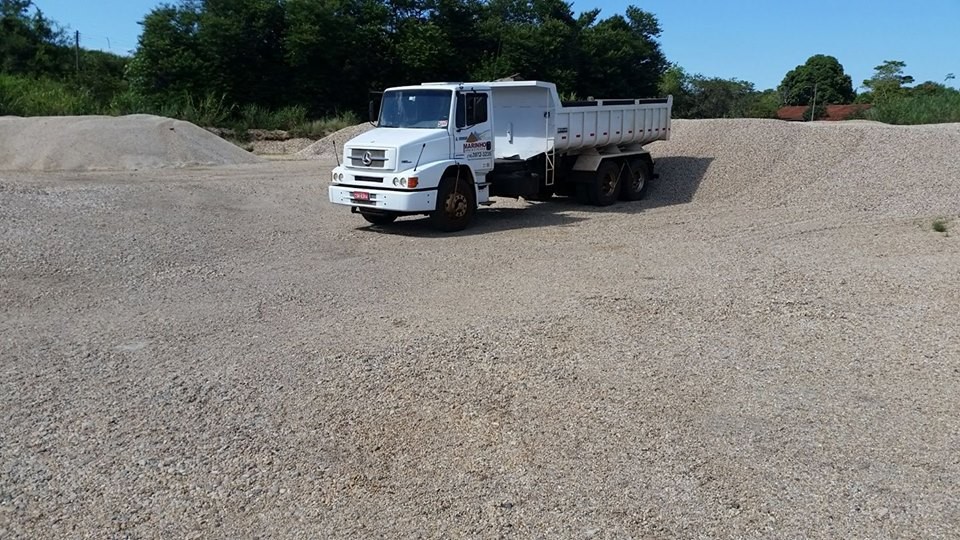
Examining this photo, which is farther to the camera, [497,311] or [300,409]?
[497,311]

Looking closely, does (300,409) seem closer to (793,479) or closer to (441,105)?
(793,479)

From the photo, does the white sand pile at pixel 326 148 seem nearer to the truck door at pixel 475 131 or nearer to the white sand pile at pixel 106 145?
the white sand pile at pixel 106 145

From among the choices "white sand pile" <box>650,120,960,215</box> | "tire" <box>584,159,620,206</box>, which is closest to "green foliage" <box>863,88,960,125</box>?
"white sand pile" <box>650,120,960,215</box>

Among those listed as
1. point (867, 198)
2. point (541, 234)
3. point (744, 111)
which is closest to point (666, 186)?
point (867, 198)

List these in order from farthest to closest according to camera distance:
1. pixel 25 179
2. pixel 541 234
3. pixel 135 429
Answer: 1. pixel 25 179
2. pixel 541 234
3. pixel 135 429

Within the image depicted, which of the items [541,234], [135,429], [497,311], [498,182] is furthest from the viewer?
[498,182]

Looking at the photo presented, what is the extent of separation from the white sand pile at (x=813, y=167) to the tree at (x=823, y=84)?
61166 millimetres

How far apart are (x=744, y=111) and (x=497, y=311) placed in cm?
6068

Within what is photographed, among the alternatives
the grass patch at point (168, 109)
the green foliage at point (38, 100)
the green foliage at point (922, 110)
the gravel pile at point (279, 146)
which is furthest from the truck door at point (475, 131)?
the green foliage at point (922, 110)

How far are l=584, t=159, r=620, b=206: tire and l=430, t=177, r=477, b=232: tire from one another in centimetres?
344

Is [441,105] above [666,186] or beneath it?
above

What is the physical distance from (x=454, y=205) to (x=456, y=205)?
2.2 inches

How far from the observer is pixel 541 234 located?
13.6 metres

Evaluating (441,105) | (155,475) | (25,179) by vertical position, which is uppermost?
(441,105)
